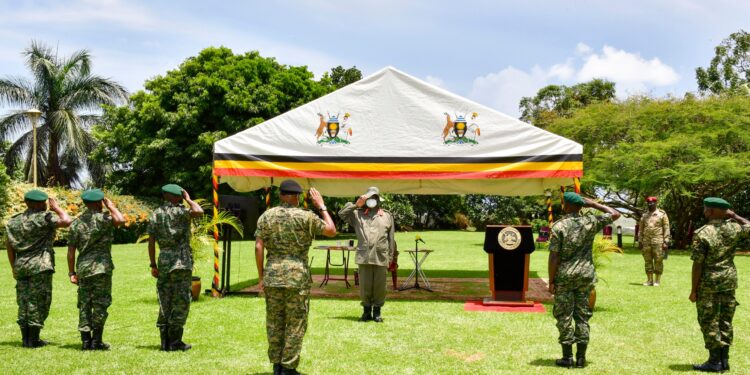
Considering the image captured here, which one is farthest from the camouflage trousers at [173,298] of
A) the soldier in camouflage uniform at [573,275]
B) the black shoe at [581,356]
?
the black shoe at [581,356]

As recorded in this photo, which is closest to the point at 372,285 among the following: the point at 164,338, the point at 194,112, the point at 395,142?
the point at 395,142

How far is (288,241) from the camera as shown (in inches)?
237

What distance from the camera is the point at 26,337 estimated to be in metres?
7.42

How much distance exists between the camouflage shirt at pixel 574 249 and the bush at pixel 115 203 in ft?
69.2

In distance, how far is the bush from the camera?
25.0 m

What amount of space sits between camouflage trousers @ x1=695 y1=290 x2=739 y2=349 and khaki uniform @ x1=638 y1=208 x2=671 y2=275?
25.4 feet

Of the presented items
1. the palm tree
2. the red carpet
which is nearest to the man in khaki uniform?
the red carpet

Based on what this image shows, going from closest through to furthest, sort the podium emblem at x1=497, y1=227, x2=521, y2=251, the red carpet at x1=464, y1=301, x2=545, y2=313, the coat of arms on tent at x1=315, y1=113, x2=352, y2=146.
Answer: the red carpet at x1=464, y1=301, x2=545, y2=313
the podium emblem at x1=497, y1=227, x2=521, y2=251
the coat of arms on tent at x1=315, y1=113, x2=352, y2=146

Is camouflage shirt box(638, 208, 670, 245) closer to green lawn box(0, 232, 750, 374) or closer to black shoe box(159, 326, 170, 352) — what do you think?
green lawn box(0, 232, 750, 374)

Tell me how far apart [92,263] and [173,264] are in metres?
0.81

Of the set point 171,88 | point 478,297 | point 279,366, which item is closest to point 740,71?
point 171,88

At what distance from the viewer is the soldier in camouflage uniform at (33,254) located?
23.7ft

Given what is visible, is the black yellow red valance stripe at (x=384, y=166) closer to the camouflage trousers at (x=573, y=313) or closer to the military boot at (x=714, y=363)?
the camouflage trousers at (x=573, y=313)

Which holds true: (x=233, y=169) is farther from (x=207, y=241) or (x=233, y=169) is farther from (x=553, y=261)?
(x=553, y=261)
